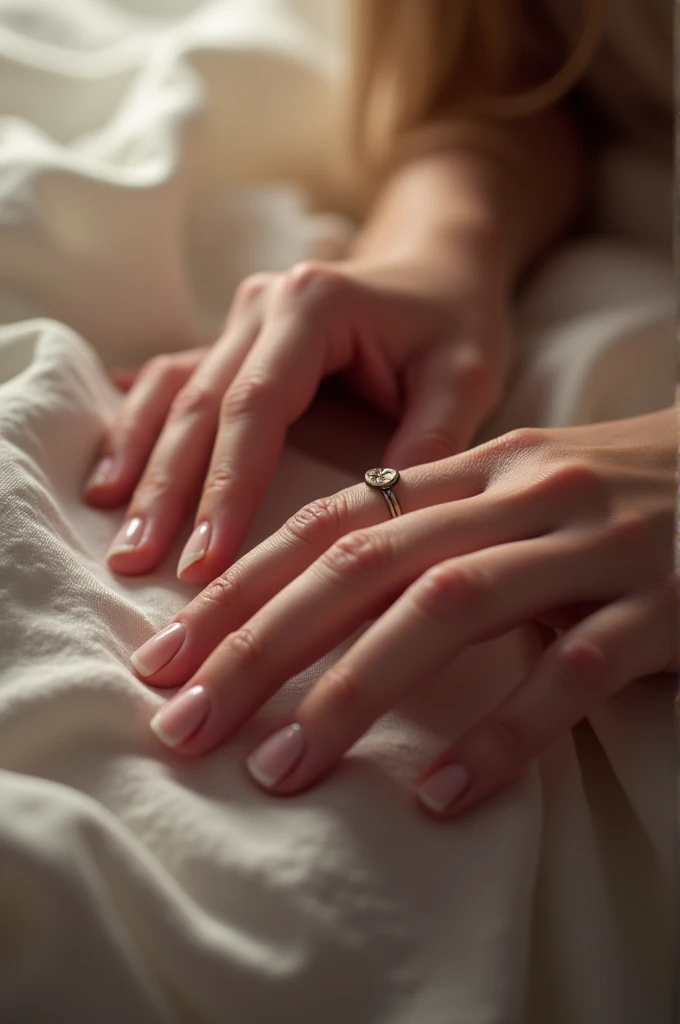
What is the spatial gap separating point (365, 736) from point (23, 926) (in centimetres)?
19

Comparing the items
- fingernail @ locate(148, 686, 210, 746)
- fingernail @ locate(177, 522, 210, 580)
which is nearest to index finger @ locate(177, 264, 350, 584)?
fingernail @ locate(177, 522, 210, 580)

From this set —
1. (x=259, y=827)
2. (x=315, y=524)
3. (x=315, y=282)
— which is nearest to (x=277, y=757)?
(x=259, y=827)

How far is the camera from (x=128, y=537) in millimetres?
598

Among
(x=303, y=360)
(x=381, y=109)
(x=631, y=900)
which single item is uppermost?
(x=381, y=109)

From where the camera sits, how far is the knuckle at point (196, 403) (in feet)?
2.19

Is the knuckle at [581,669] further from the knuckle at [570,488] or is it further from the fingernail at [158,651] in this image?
the fingernail at [158,651]

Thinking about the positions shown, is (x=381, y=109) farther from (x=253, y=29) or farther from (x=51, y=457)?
(x=51, y=457)

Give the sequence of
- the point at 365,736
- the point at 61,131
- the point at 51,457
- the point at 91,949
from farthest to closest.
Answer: the point at 61,131 → the point at 51,457 → the point at 365,736 → the point at 91,949

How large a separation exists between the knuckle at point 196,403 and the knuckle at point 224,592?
7.0 inches

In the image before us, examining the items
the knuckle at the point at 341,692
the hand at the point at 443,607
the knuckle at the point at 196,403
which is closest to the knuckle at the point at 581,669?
the hand at the point at 443,607

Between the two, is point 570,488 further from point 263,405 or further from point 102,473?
point 102,473

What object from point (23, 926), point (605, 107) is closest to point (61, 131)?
point (605, 107)

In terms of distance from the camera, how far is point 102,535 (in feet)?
2.02

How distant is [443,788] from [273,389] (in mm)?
307
